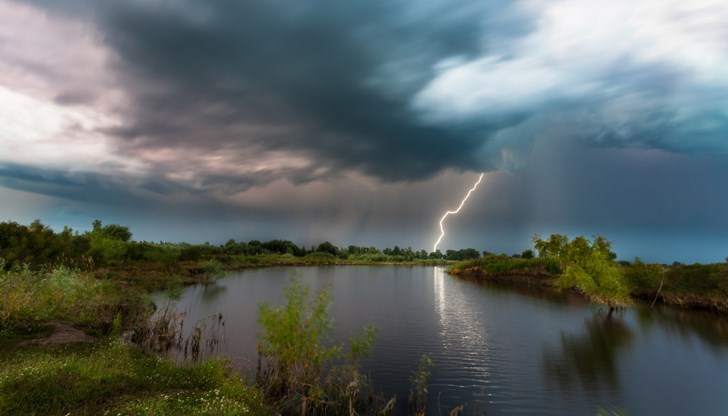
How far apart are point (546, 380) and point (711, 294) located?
53.5m

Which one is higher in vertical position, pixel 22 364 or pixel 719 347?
pixel 22 364

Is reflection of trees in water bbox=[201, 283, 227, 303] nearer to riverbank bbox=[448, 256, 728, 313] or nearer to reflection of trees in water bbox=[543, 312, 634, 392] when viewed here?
reflection of trees in water bbox=[543, 312, 634, 392]

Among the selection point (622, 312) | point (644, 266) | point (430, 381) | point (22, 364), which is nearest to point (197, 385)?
point (22, 364)

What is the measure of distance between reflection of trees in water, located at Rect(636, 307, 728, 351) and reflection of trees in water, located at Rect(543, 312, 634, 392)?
199 inches

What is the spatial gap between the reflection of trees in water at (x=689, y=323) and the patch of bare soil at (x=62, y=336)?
5329cm

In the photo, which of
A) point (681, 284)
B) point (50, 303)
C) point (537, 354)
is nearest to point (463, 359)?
point (537, 354)

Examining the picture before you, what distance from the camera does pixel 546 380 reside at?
23250mm

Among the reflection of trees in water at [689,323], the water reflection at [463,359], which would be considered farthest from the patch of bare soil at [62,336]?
the reflection of trees in water at [689,323]

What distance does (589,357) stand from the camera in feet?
94.6

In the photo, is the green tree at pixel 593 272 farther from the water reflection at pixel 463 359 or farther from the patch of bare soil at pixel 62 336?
the patch of bare soil at pixel 62 336

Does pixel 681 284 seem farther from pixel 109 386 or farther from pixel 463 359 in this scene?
pixel 109 386

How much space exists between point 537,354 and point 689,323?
3246cm

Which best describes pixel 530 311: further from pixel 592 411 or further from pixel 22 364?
pixel 22 364

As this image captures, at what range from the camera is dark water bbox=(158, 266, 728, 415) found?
66.7 ft
